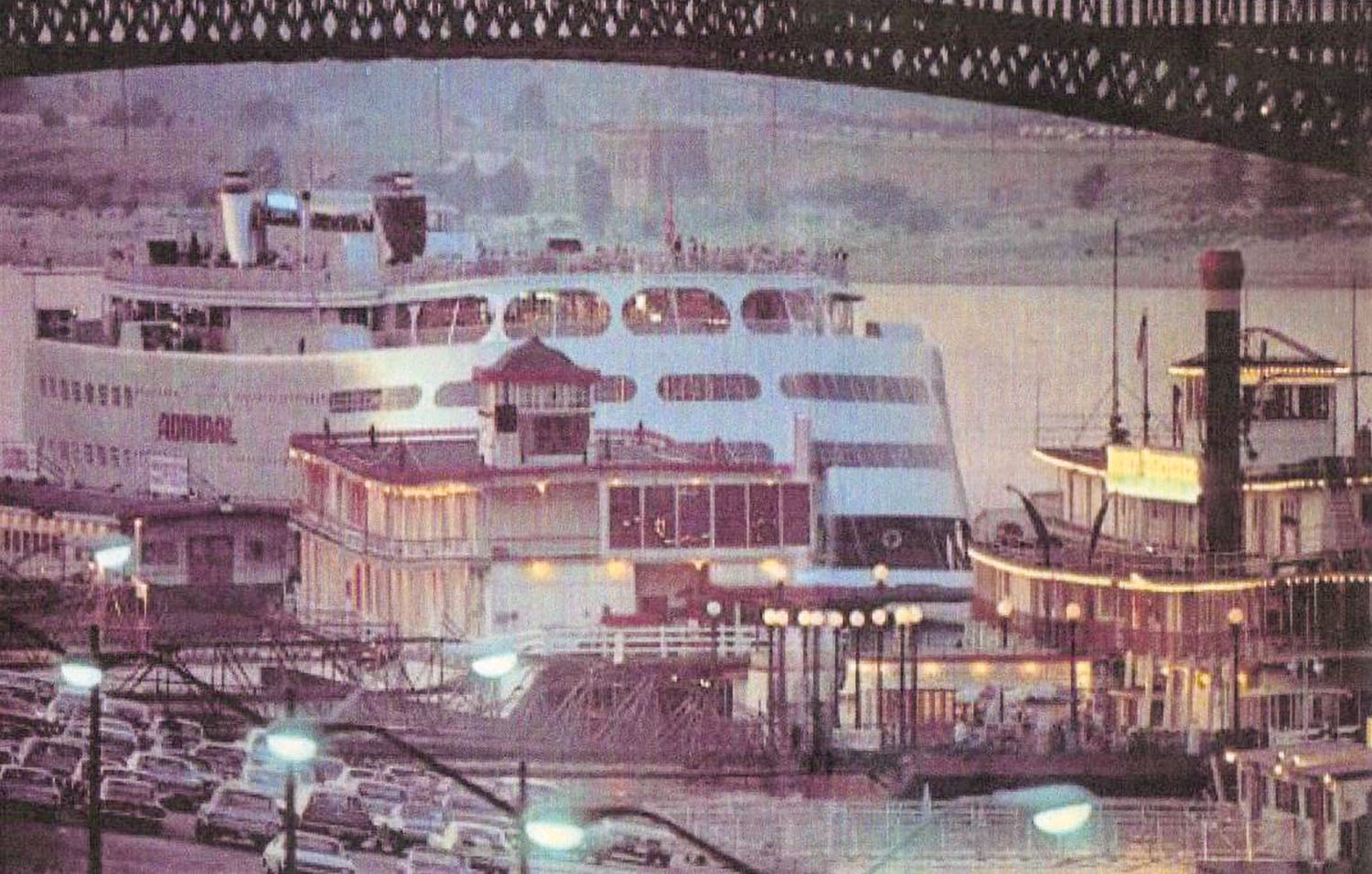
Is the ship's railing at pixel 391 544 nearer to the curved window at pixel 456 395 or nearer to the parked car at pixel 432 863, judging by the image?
the curved window at pixel 456 395

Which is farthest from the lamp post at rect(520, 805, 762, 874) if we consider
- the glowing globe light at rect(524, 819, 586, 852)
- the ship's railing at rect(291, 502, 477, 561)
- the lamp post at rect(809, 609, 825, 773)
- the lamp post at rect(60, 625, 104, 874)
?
the ship's railing at rect(291, 502, 477, 561)

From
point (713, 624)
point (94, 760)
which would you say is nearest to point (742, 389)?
point (713, 624)

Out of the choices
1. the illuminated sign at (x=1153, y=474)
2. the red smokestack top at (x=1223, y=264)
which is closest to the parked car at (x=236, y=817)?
the illuminated sign at (x=1153, y=474)

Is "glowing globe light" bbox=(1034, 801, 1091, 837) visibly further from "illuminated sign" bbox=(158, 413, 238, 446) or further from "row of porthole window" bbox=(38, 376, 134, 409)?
"row of porthole window" bbox=(38, 376, 134, 409)

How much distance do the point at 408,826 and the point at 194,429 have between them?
0.79 m

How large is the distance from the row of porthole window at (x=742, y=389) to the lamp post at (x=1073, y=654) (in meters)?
0.44

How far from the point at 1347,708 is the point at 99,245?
2.31 metres

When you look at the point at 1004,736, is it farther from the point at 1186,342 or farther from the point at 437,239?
the point at 437,239

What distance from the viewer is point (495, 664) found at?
22.4ft

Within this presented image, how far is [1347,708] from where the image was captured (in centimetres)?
690

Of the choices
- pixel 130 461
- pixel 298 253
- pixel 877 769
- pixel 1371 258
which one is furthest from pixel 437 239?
pixel 1371 258

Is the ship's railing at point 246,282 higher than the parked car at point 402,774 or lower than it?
higher

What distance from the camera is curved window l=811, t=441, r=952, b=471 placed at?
6.89 meters

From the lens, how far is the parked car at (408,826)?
6992 millimetres
